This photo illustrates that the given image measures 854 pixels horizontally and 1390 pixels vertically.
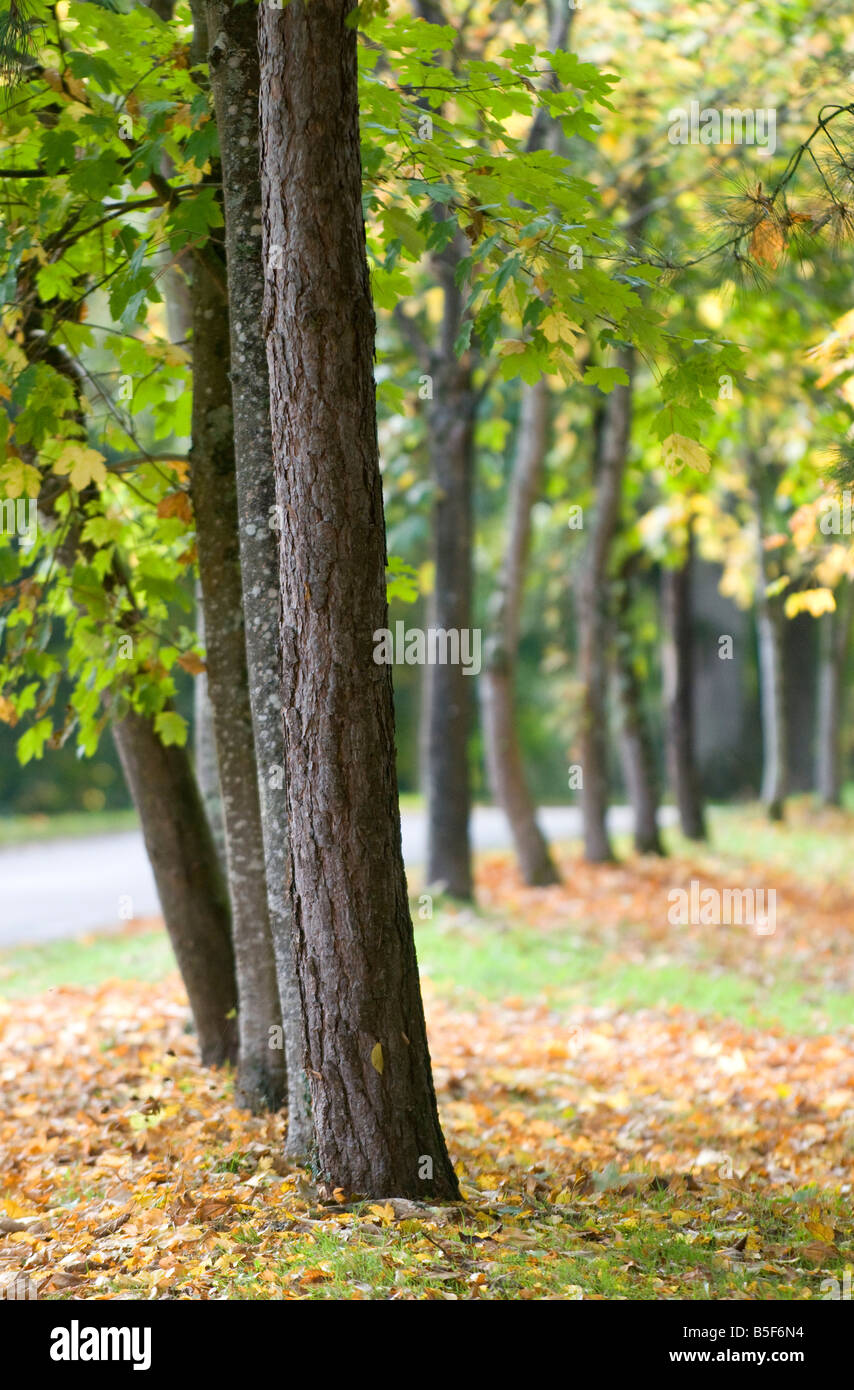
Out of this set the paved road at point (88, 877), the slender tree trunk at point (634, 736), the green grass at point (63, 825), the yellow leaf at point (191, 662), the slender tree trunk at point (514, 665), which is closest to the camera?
the yellow leaf at point (191, 662)

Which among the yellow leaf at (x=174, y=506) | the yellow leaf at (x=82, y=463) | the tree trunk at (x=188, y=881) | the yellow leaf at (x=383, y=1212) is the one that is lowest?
the yellow leaf at (x=383, y=1212)

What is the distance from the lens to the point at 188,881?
5809 millimetres

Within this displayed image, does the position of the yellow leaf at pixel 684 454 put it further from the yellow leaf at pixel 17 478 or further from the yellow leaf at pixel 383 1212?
the yellow leaf at pixel 383 1212

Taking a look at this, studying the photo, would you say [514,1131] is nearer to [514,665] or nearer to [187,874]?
[187,874]

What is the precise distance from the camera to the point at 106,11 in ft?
13.9

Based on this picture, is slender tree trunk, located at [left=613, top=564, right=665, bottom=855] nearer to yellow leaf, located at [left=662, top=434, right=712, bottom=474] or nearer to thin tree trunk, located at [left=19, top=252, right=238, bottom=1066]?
thin tree trunk, located at [left=19, top=252, right=238, bottom=1066]

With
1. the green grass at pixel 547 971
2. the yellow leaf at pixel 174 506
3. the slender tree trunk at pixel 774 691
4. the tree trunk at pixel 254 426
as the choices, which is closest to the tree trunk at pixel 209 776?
the yellow leaf at pixel 174 506

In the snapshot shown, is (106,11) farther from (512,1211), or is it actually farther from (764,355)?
(764,355)

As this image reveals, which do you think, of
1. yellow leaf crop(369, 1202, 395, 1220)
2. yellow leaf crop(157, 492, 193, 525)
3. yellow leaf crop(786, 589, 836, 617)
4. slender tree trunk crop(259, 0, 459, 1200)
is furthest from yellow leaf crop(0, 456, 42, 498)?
yellow leaf crop(786, 589, 836, 617)

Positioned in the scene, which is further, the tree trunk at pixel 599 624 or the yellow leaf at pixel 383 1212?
the tree trunk at pixel 599 624

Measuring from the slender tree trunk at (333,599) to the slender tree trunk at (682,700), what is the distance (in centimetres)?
1197

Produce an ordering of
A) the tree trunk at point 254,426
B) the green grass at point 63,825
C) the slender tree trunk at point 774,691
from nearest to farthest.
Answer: the tree trunk at point 254,426
the slender tree trunk at point 774,691
the green grass at point 63,825

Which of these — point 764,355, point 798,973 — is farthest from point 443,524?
point 798,973

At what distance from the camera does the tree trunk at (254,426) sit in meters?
4.20
